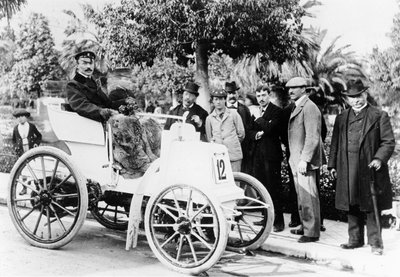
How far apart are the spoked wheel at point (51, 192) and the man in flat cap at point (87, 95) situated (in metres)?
0.49

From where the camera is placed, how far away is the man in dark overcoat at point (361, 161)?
5117 mm

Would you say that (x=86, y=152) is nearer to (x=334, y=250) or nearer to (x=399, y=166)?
(x=334, y=250)

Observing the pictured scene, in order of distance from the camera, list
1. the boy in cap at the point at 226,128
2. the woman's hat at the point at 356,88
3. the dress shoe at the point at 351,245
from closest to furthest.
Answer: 1. the woman's hat at the point at 356,88
2. the dress shoe at the point at 351,245
3. the boy in cap at the point at 226,128

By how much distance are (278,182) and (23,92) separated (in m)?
17.4

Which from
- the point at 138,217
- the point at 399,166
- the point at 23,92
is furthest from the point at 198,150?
the point at 23,92

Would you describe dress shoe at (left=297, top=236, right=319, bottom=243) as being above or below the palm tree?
below

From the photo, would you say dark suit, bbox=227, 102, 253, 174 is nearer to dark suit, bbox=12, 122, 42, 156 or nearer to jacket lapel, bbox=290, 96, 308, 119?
jacket lapel, bbox=290, 96, 308, 119

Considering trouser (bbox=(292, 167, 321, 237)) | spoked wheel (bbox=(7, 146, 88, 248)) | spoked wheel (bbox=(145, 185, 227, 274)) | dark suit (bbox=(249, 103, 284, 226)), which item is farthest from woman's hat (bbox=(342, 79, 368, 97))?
spoked wheel (bbox=(7, 146, 88, 248))

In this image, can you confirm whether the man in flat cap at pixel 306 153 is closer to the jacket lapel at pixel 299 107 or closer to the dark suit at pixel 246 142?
the jacket lapel at pixel 299 107

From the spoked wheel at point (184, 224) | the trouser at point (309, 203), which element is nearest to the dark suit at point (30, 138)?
the spoked wheel at point (184, 224)

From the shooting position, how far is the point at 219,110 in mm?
6211

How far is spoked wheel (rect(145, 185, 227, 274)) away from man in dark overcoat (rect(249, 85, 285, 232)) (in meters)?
1.99

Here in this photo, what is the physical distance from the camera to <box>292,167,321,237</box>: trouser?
18.4 ft

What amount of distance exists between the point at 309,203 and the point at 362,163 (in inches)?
32.0
